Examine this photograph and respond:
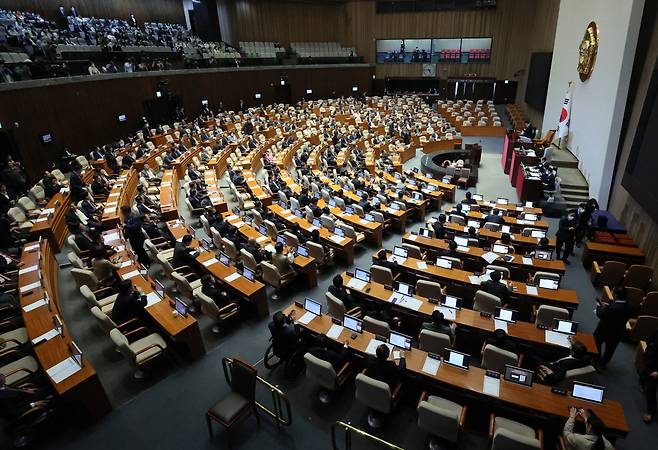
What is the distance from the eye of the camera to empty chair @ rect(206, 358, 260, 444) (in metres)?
4.96

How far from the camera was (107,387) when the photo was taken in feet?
20.2

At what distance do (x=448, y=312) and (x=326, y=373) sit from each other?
2685 mm

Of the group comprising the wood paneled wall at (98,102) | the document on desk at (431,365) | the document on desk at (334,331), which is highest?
the wood paneled wall at (98,102)

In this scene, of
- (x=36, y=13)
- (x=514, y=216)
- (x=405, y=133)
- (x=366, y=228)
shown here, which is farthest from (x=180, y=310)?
(x=36, y=13)

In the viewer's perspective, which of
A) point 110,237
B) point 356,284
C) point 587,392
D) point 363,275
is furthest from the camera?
point 110,237

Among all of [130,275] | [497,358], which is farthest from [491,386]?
[130,275]

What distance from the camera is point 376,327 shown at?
6.27 metres

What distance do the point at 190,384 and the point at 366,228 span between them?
6.58m

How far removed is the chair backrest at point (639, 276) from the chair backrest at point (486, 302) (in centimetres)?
382

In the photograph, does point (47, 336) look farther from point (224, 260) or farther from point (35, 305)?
point (224, 260)

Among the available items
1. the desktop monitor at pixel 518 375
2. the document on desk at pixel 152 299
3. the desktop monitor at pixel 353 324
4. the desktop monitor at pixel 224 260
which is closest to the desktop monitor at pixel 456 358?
the desktop monitor at pixel 518 375

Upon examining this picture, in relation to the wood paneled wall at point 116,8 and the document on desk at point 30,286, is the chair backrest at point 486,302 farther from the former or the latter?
the wood paneled wall at point 116,8

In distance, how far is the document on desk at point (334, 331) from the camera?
6.30 m

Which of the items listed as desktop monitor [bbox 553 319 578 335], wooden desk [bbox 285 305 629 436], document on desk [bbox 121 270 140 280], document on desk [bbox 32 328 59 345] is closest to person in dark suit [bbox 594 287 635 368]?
desktop monitor [bbox 553 319 578 335]
